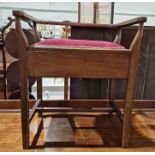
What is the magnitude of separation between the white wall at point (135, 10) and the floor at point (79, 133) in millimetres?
2192

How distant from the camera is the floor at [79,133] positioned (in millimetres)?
933

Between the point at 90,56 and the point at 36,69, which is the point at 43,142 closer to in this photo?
the point at 36,69

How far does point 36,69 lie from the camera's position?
0.84 meters

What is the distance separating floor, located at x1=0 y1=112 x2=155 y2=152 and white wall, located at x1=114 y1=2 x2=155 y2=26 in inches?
86.3

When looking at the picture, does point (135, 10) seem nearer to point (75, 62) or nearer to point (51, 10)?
point (51, 10)

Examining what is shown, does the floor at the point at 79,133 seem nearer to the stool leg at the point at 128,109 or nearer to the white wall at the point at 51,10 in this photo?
the stool leg at the point at 128,109

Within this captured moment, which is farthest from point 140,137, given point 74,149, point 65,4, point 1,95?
point 65,4

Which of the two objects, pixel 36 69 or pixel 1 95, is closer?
pixel 36 69

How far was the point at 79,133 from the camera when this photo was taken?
1.06 metres

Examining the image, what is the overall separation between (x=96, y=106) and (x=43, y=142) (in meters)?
0.57

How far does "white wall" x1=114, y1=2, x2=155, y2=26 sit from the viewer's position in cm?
314

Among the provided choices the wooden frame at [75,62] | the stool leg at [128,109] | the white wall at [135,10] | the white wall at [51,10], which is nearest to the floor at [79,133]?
the stool leg at [128,109]

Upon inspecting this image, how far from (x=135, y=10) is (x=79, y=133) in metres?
3.00

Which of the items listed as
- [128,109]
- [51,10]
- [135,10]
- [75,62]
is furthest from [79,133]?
[51,10]
